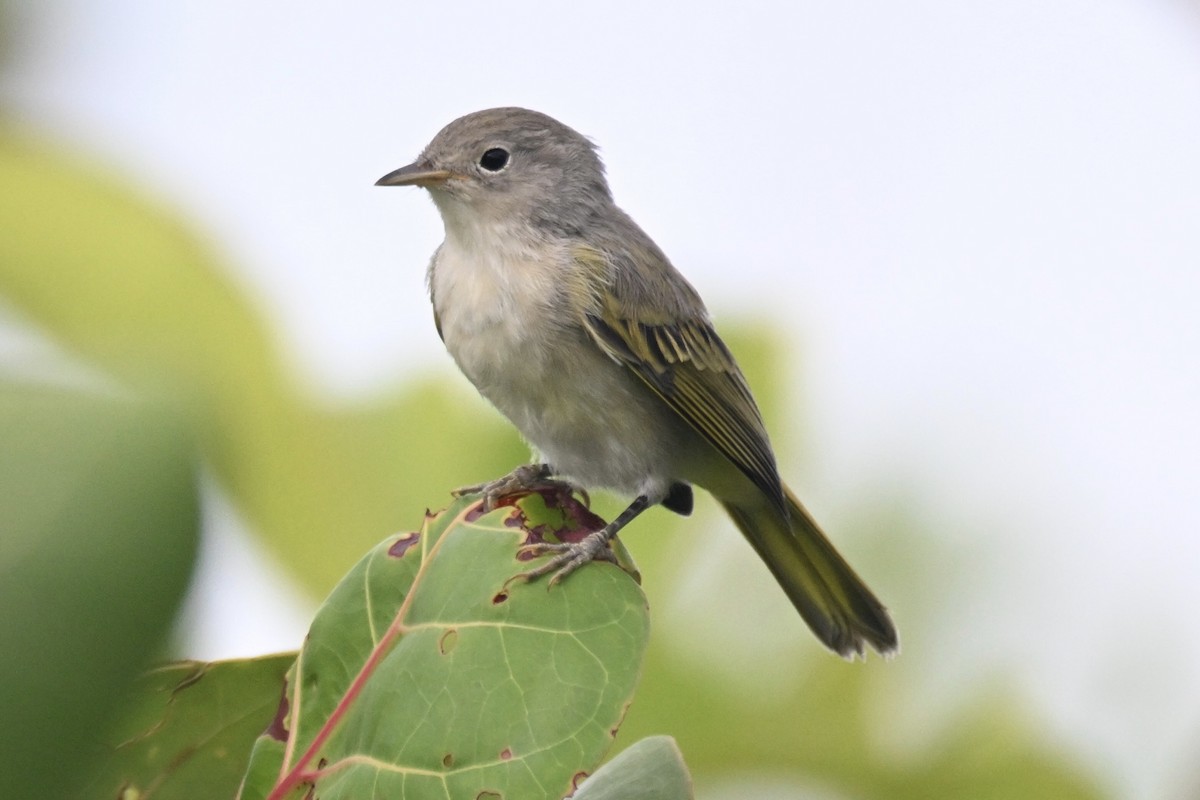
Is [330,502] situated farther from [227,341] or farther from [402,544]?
[402,544]

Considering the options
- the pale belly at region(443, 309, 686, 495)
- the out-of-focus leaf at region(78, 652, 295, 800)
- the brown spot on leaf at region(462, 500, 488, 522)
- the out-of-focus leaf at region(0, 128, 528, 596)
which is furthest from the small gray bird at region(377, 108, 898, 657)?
the out-of-focus leaf at region(78, 652, 295, 800)

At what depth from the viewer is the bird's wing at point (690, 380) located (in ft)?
10.4

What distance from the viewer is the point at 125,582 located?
2.85ft

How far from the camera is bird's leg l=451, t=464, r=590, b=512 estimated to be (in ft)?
6.52

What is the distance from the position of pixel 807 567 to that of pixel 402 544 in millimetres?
2032

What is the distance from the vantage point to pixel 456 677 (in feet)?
4.83

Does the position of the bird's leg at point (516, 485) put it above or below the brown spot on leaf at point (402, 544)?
below

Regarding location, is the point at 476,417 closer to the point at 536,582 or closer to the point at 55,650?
the point at 536,582

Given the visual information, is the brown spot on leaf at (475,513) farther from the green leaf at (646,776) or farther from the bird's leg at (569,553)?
the green leaf at (646,776)

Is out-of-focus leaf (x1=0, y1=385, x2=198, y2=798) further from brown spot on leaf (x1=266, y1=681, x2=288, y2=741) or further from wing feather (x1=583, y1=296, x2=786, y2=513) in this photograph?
wing feather (x1=583, y1=296, x2=786, y2=513)

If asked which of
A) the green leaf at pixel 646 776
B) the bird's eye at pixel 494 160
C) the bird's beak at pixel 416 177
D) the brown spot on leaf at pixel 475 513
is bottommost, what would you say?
the brown spot on leaf at pixel 475 513

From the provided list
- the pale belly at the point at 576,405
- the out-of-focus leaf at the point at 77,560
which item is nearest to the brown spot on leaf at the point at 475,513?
the out-of-focus leaf at the point at 77,560

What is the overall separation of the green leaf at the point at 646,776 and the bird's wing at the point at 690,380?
74.0 inches

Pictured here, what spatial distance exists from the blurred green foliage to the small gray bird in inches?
24.9
